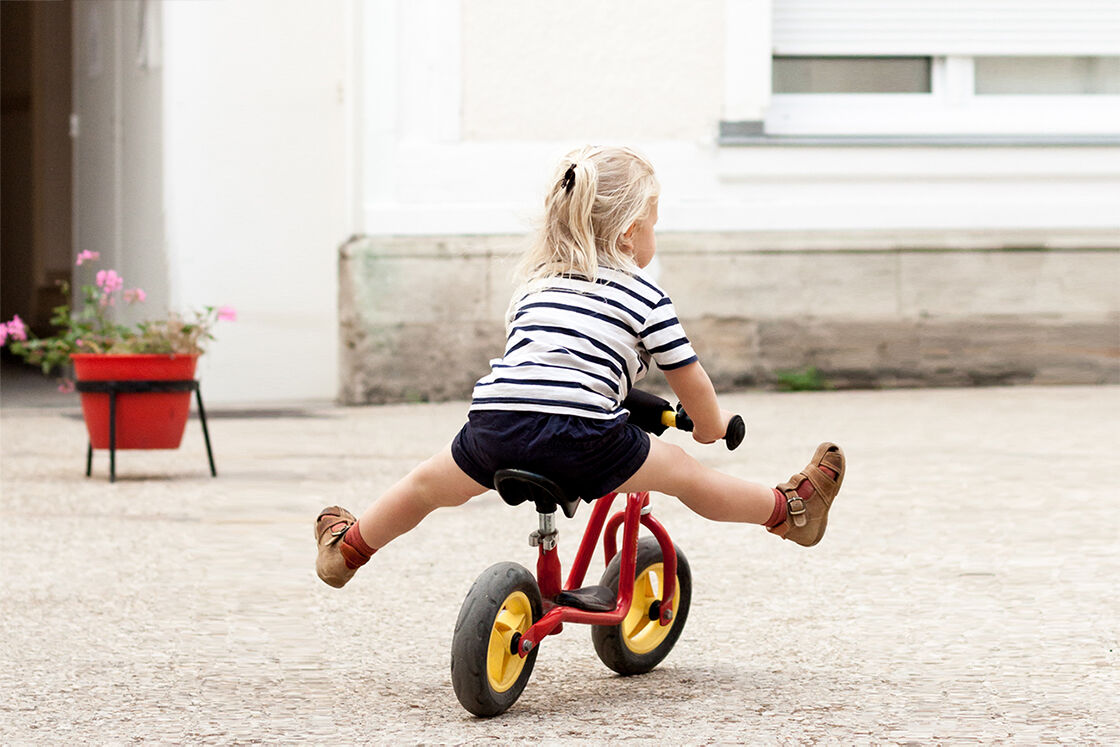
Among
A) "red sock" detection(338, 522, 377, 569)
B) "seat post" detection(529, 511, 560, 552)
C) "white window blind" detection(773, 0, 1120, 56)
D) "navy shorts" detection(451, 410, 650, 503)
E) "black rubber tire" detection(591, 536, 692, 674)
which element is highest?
"white window blind" detection(773, 0, 1120, 56)

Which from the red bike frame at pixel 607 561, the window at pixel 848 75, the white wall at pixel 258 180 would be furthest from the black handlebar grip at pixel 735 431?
the window at pixel 848 75

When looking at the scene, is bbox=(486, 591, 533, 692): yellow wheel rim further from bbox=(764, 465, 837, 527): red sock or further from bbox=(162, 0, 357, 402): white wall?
bbox=(162, 0, 357, 402): white wall

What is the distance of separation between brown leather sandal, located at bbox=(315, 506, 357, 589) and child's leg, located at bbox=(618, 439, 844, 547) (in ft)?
2.19

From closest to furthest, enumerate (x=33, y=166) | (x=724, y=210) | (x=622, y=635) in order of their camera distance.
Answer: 1. (x=622, y=635)
2. (x=724, y=210)
3. (x=33, y=166)

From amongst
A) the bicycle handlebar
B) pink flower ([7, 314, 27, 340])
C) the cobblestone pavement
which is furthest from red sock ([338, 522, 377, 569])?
pink flower ([7, 314, 27, 340])

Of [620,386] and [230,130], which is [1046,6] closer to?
[230,130]

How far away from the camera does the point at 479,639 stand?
315 centimetres

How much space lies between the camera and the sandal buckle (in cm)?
363

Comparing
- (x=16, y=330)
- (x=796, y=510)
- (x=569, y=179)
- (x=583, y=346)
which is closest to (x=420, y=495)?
(x=583, y=346)

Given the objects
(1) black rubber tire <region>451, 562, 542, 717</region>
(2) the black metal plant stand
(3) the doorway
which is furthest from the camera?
(3) the doorway

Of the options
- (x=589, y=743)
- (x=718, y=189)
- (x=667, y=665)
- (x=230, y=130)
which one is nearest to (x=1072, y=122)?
(x=718, y=189)

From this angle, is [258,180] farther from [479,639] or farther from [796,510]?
[479,639]

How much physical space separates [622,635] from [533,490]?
0.48 metres

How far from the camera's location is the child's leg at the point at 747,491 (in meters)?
3.39
